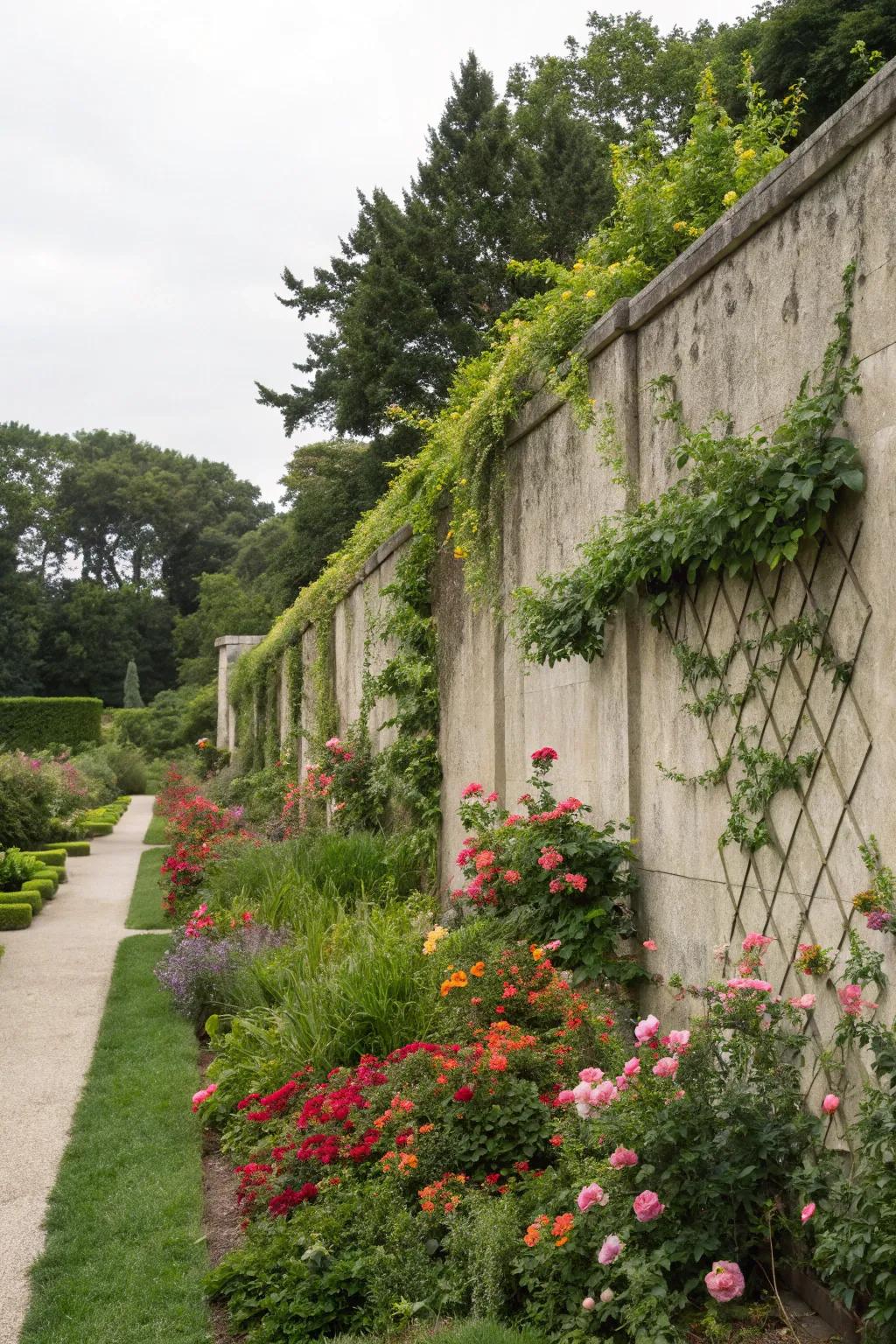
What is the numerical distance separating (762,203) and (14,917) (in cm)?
946

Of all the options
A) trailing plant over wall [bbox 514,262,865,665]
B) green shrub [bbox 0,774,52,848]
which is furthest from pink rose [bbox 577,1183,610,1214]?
green shrub [bbox 0,774,52,848]

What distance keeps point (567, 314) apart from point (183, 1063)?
4260 mm

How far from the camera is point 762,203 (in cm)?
355

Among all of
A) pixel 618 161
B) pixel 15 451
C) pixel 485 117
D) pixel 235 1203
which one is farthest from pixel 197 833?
pixel 15 451

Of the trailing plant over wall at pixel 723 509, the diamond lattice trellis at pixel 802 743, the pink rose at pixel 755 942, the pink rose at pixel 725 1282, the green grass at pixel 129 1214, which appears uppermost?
the trailing plant over wall at pixel 723 509

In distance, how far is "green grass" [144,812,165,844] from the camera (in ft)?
Result: 61.1

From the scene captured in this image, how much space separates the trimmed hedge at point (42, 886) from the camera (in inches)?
475

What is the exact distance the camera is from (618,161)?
5.20 m

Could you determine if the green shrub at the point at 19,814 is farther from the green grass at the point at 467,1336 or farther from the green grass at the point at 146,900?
the green grass at the point at 467,1336

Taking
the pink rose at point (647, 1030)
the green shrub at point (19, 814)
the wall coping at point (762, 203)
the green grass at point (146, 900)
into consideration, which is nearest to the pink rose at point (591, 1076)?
the pink rose at point (647, 1030)

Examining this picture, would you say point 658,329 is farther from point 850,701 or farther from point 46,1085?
point 46,1085

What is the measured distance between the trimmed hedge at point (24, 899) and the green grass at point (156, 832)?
563cm

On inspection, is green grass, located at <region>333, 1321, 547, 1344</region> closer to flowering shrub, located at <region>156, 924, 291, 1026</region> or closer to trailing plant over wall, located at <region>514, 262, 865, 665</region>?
trailing plant over wall, located at <region>514, 262, 865, 665</region>

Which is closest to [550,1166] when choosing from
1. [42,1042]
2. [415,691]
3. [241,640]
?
[42,1042]
